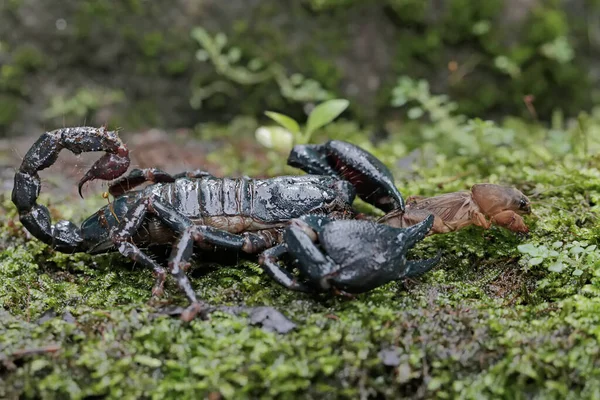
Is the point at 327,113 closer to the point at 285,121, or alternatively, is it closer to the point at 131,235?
the point at 285,121

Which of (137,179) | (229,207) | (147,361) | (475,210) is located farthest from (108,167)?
(475,210)

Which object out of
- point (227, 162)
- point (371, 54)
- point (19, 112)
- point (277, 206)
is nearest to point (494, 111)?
point (371, 54)

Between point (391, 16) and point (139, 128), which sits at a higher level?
point (391, 16)

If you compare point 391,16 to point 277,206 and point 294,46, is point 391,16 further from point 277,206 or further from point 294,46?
point 277,206

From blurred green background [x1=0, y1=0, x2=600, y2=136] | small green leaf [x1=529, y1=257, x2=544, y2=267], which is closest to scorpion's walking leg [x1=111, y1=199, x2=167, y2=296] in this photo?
small green leaf [x1=529, y1=257, x2=544, y2=267]

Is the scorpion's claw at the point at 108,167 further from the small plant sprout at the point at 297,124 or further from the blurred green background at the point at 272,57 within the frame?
the blurred green background at the point at 272,57

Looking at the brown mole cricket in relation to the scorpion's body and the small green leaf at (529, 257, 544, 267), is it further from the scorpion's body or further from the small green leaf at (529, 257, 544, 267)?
the scorpion's body

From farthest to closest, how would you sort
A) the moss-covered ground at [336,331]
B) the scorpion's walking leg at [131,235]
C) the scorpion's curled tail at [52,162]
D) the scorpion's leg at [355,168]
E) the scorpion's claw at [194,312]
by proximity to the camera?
the scorpion's leg at [355,168], the scorpion's curled tail at [52,162], the scorpion's walking leg at [131,235], the scorpion's claw at [194,312], the moss-covered ground at [336,331]

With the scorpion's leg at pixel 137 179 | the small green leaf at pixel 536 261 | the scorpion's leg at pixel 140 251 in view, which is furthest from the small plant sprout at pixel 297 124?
the small green leaf at pixel 536 261
